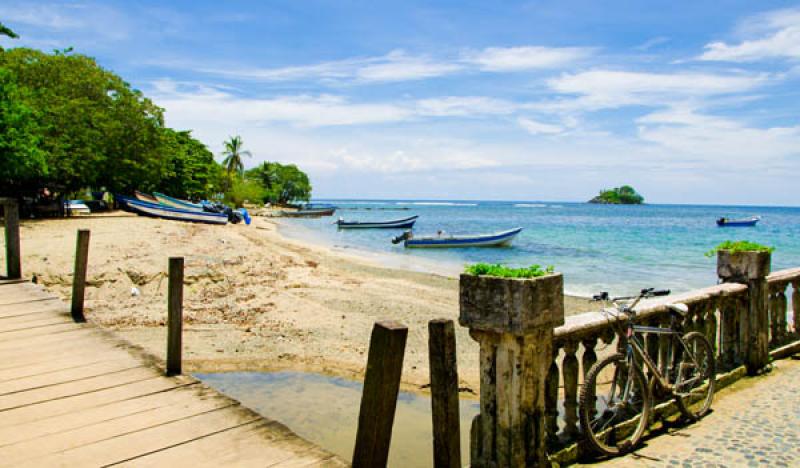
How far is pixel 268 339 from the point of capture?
405 inches

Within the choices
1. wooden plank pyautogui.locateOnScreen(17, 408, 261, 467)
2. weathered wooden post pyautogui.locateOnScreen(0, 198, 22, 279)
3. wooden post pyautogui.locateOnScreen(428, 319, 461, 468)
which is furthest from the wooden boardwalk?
weathered wooden post pyautogui.locateOnScreen(0, 198, 22, 279)

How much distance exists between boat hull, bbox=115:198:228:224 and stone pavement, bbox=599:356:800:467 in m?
37.5

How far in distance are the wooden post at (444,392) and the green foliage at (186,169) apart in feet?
162

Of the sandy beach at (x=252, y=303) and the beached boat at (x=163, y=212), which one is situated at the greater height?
the beached boat at (x=163, y=212)

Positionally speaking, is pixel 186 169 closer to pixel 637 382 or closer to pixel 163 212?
pixel 163 212

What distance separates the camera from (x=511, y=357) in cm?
349

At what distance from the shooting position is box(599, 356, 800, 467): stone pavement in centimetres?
431

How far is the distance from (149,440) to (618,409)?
144 inches

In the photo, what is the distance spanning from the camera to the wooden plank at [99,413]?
4.00m

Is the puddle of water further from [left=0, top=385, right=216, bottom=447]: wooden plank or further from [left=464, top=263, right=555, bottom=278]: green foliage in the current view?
[left=464, top=263, right=555, bottom=278]: green foliage

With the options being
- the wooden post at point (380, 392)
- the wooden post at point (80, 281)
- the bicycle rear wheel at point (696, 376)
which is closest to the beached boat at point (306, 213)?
the wooden post at point (80, 281)

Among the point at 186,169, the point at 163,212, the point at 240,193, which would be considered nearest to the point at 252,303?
the point at 163,212

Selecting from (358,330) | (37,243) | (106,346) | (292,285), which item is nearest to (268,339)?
(358,330)

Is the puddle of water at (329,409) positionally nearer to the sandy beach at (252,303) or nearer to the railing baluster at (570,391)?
the sandy beach at (252,303)
